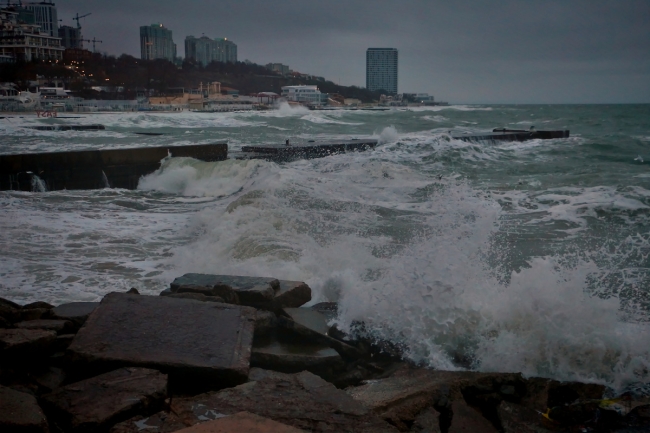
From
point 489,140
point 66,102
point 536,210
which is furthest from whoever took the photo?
point 66,102

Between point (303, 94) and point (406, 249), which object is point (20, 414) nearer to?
point (406, 249)

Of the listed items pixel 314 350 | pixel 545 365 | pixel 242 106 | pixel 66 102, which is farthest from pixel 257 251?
pixel 242 106

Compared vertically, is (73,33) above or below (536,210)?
above

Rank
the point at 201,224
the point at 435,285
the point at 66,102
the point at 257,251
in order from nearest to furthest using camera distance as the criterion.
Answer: the point at 435,285 → the point at 257,251 → the point at 201,224 → the point at 66,102

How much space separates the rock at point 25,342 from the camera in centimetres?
284

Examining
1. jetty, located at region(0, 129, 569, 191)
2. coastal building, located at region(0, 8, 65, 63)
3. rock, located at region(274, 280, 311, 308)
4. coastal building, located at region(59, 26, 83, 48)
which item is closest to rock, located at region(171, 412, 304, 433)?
rock, located at region(274, 280, 311, 308)

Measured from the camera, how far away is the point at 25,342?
2895mm

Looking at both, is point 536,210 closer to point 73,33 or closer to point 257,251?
point 257,251

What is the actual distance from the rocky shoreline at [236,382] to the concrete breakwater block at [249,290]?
24mm

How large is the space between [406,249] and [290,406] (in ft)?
11.1

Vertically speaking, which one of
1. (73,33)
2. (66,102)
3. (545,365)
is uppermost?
(73,33)

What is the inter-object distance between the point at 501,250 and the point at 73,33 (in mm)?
79403

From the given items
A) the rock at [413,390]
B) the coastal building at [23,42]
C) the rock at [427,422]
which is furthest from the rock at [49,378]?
the coastal building at [23,42]

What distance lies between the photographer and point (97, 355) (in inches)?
112
